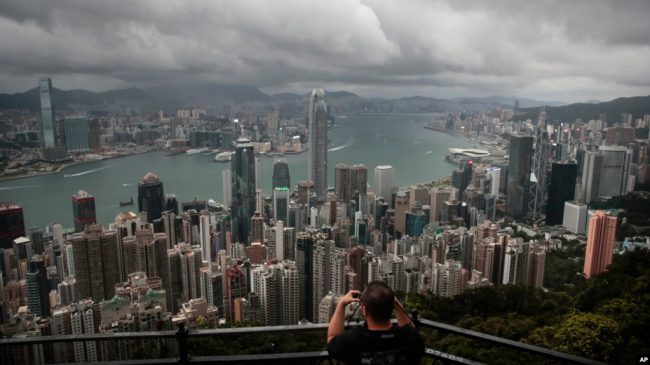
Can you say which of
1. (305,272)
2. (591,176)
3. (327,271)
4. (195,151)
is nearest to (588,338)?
(327,271)

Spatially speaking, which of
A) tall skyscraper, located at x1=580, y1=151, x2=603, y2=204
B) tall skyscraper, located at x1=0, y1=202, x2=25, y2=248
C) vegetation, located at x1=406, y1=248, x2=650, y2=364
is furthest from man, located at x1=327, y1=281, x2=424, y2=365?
tall skyscraper, located at x1=580, y1=151, x2=603, y2=204

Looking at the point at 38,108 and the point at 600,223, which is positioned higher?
the point at 38,108

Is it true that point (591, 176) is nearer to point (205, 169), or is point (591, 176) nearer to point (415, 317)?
point (205, 169)

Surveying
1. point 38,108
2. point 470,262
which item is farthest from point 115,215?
Result: point 470,262

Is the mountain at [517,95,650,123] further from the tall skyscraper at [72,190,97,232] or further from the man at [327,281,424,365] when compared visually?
the tall skyscraper at [72,190,97,232]

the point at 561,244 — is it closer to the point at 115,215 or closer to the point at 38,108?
the point at 115,215

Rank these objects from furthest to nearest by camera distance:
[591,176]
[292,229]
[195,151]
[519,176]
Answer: [519,176], [591,176], [195,151], [292,229]

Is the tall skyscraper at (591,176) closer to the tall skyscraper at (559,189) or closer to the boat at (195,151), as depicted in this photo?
the tall skyscraper at (559,189)
